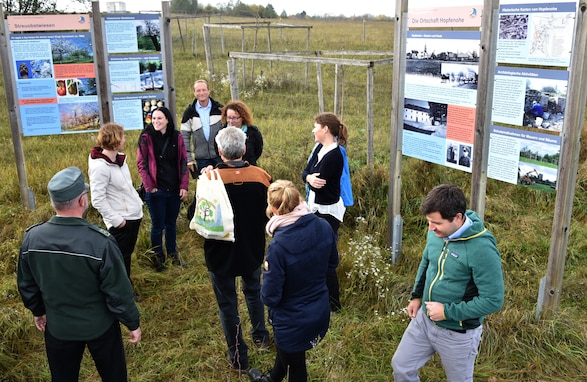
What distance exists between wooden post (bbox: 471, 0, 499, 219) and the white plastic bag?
2.20m

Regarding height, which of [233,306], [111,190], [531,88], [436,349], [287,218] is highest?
[531,88]

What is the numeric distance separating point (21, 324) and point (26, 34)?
139 inches

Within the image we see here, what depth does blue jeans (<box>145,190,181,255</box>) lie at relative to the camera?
5.55m

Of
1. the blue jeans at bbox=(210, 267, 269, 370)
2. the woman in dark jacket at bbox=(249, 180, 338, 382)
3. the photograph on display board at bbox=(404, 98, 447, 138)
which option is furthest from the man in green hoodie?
the photograph on display board at bbox=(404, 98, 447, 138)

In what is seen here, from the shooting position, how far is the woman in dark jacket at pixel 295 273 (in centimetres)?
309

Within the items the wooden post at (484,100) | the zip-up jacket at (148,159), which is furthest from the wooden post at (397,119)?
the zip-up jacket at (148,159)

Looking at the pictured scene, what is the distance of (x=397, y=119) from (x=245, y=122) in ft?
5.27

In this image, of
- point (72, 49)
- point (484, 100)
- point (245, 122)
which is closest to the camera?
point (484, 100)

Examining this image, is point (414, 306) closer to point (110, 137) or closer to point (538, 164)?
point (538, 164)

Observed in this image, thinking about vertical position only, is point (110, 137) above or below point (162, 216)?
above

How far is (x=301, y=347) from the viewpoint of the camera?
327 centimetres

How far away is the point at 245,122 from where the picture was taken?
5684mm

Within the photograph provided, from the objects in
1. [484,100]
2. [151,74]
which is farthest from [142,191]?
[484,100]

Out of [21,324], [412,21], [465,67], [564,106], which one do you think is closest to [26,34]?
[21,324]
